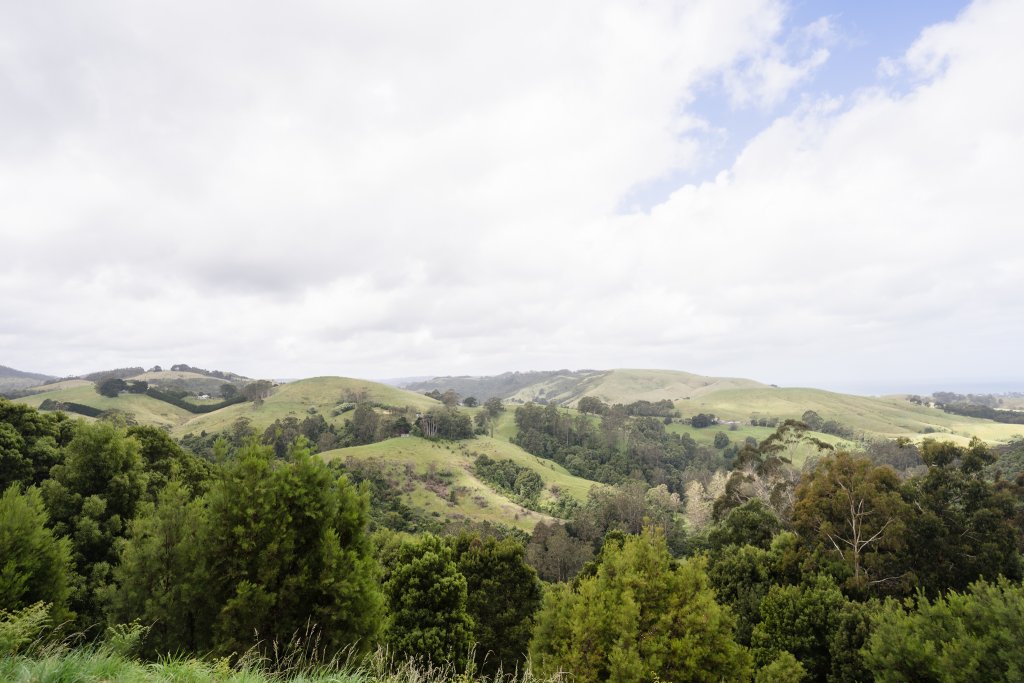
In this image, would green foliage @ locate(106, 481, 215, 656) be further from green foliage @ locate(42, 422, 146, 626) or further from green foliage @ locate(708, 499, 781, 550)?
green foliage @ locate(708, 499, 781, 550)

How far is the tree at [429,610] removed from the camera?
19.8 metres

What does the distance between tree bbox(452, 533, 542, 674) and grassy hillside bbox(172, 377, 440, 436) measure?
4399 inches

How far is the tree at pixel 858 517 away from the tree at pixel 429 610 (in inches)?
840

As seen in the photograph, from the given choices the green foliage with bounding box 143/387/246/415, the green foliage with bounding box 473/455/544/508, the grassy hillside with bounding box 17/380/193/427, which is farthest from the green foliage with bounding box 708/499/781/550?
the green foliage with bounding box 143/387/246/415

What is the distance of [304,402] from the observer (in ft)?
504

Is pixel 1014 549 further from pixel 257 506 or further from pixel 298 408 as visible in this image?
pixel 298 408

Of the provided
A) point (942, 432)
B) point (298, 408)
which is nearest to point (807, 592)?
point (298, 408)

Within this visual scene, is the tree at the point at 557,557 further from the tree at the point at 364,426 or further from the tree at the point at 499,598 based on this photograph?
the tree at the point at 364,426

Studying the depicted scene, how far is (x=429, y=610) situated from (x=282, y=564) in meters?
9.55

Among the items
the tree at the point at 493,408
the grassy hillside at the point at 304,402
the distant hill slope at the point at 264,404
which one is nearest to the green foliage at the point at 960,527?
the tree at the point at 493,408

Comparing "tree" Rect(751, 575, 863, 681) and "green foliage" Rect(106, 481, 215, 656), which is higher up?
"green foliage" Rect(106, 481, 215, 656)

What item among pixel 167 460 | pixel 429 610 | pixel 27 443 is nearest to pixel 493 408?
pixel 167 460

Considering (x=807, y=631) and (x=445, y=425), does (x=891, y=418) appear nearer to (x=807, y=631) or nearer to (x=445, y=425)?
(x=445, y=425)

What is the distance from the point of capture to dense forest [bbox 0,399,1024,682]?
12898 mm
